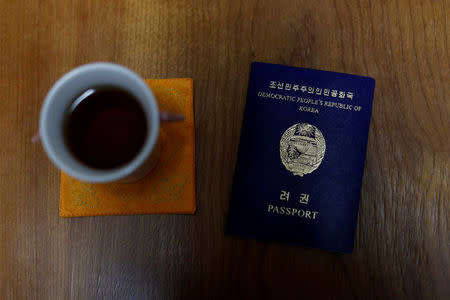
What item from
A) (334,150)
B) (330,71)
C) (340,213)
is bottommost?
(340,213)

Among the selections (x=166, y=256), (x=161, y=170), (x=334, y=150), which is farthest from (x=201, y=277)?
(x=334, y=150)

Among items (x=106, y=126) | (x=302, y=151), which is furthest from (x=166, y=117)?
(x=302, y=151)

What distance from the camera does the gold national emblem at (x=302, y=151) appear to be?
490 millimetres

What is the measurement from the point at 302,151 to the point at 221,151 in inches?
5.5

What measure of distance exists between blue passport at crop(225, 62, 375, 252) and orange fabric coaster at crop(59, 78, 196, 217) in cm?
8

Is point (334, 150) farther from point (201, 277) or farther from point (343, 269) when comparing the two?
point (201, 277)

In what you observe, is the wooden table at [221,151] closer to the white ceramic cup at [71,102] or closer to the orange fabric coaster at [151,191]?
the orange fabric coaster at [151,191]

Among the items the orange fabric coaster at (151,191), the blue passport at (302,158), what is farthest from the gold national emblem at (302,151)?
the orange fabric coaster at (151,191)

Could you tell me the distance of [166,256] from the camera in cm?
48

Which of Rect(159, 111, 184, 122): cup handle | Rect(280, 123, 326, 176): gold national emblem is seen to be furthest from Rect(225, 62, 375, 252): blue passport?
Rect(159, 111, 184, 122): cup handle

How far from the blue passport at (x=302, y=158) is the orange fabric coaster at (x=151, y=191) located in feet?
0.28

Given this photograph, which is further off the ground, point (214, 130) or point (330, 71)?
point (330, 71)

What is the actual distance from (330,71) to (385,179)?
211 mm

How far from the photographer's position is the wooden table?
48 cm
